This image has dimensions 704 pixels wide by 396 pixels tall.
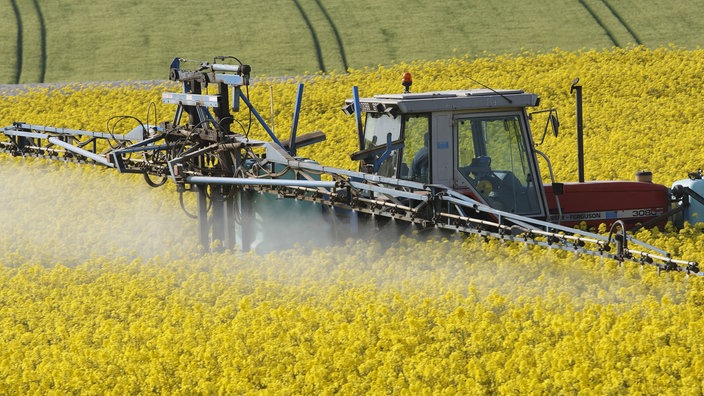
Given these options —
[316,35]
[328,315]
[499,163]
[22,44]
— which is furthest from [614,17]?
[328,315]

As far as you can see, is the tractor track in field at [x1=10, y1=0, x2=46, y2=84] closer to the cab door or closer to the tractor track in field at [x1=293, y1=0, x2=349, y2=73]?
the tractor track in field at [x1=293, y1=0, x2=349, y2=73]

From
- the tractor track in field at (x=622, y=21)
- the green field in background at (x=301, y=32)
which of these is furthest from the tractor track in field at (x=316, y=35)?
the tractor track in field at (x=622, y=21)

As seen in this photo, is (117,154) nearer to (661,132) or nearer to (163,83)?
(661,132)

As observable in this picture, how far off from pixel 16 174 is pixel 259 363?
38.9 feet

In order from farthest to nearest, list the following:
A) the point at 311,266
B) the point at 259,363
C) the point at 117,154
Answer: the point at 117,154 < the point at 311,266 < the point at 259,363

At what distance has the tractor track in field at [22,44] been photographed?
3625 cm

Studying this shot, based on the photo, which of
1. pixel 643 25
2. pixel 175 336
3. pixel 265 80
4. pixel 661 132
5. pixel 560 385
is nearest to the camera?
pixel 560 385

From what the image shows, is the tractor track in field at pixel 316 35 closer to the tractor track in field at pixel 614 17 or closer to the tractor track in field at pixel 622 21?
the tractor track in field at pixel 614 17

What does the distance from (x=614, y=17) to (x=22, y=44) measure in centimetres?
2207

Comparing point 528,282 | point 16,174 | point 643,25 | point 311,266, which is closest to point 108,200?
point 16,174

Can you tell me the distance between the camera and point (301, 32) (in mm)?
39344

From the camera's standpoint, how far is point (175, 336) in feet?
34.9

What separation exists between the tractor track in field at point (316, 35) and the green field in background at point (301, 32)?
0.05 metres

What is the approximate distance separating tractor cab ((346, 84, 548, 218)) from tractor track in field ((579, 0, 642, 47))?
2531 centimetres
